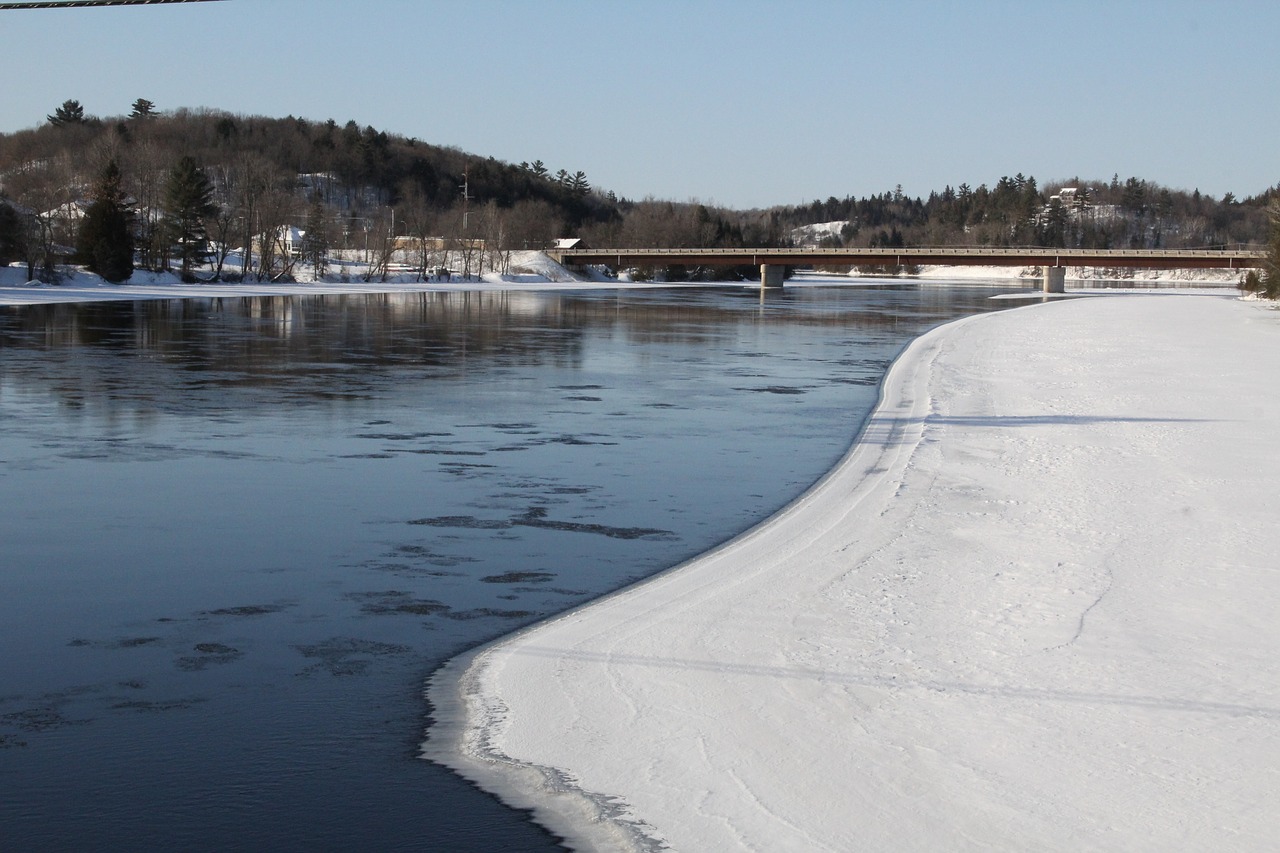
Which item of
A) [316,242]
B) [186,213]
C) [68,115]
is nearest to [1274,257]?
[186,213]

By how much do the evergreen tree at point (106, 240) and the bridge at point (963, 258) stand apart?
59692mm

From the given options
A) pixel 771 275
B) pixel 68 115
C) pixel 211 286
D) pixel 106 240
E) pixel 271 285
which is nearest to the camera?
pixel 106 240

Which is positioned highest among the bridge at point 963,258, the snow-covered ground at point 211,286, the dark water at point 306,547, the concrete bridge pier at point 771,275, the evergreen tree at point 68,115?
the evergreen tree at point 68,115

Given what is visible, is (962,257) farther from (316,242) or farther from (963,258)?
(316,242)

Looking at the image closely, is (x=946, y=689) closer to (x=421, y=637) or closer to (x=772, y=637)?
(x=772, y=637)

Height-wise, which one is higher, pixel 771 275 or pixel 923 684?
pixel 771 275

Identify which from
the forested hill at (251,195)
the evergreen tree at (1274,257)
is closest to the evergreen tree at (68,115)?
the forested hill at (251,195)

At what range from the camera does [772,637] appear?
8.70 metres

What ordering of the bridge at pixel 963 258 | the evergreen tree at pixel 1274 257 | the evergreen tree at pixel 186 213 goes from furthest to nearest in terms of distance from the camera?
1. the bridge at pixel 963 258
2. the evergreen tree at pixel 186 213
3. the evergreen tree at pixel 1274 257

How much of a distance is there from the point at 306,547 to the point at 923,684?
6.14 metres

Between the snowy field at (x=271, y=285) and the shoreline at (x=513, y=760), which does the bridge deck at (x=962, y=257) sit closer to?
the snowy field at (x=271, y=285)

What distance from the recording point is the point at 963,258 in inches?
4537

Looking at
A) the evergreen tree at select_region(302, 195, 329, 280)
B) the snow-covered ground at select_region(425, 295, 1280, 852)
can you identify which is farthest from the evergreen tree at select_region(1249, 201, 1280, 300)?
the evergreen tree at select_region(302, 195, 329, 280)

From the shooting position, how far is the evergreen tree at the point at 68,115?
606 feet
